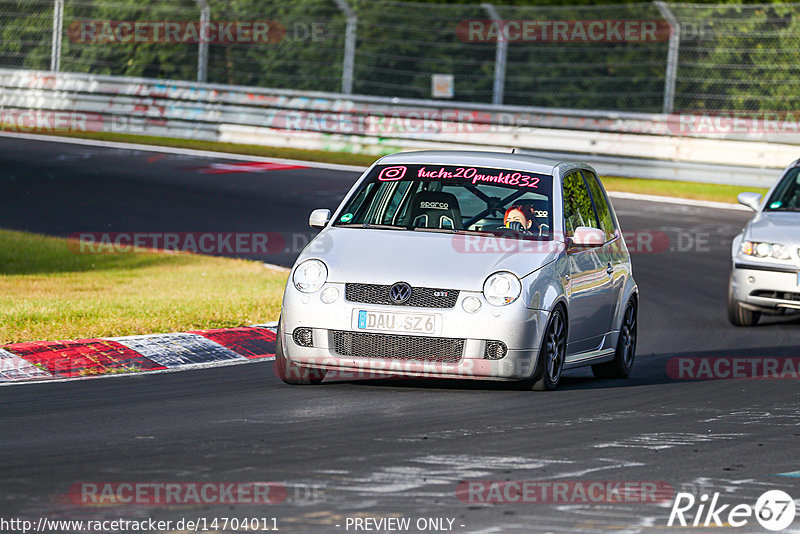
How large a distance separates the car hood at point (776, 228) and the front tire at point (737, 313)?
53 centimetres

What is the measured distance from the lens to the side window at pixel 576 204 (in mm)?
9875

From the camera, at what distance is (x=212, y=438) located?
23.5 ft

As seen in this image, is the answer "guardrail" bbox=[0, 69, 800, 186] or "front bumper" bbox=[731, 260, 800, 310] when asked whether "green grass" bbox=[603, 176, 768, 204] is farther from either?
"front bumper" bbox=[731, 260, 800, 310]

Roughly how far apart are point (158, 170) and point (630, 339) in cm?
1425

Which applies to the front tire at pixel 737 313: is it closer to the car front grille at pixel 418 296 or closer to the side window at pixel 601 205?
the side window at pixel 601 205

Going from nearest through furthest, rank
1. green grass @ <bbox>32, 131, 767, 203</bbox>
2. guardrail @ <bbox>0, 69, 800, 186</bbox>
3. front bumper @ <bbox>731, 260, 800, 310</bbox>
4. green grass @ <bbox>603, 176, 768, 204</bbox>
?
front bumper @ <bbox>731, 260, 800, 310</bbox>
green grass @ <bbox>603, 176, 768, 204</bbox>
green grass @ <bbox>32, 131, 767, 203</bbox>
guardrail @ <bbox>0, 69, 800, 186</bbox>

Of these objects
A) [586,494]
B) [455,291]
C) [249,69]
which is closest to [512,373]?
[455,291]

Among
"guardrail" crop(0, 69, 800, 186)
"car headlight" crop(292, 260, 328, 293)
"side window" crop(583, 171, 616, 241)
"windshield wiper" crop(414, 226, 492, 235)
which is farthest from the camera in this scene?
"guardrail" crop(0, 69, 800, 186)

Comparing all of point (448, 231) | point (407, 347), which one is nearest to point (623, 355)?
point (448, 231)

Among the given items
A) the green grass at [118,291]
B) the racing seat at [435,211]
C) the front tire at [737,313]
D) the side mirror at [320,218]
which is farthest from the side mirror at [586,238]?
the front tire at [737,313]

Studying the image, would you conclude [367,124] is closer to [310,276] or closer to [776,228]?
[776,228]

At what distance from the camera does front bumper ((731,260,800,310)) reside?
13.3 metres

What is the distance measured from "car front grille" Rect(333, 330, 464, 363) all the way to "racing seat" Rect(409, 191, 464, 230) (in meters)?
1.14

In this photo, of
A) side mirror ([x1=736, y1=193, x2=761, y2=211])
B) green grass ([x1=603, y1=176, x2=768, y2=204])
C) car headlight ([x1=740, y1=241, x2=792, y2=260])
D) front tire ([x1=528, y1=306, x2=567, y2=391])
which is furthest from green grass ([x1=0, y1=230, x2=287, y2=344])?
green grass ([x1=603, y1=176, x2=768, y2=204])
